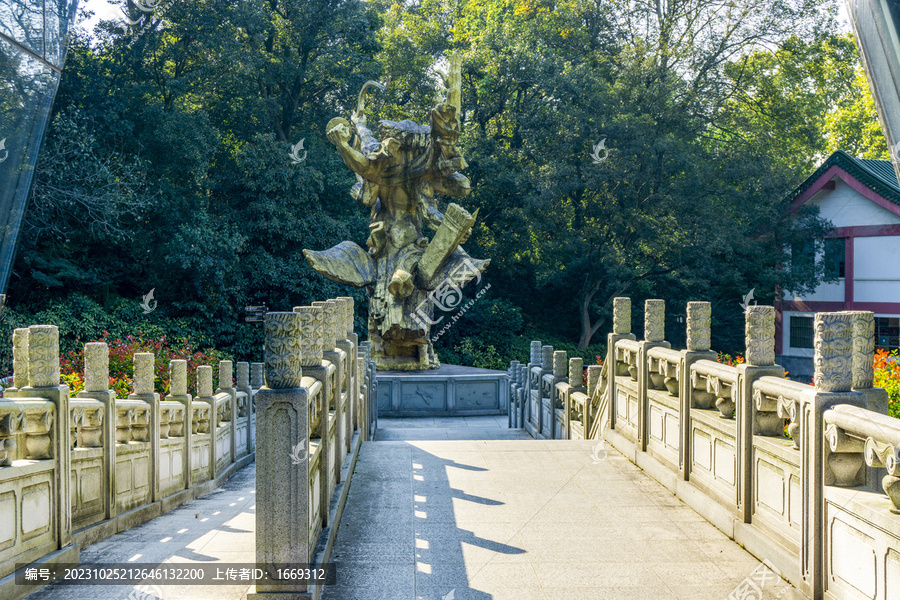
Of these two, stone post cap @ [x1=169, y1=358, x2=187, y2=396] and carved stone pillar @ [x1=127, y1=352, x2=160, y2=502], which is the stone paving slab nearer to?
carved stone pillar @ [x1=127, y1=352, x2=160, y2=502]

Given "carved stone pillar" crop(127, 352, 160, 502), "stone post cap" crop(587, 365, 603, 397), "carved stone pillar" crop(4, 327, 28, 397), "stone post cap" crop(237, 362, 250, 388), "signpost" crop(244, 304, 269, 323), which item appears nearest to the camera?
"carved stone pillar" crop(4, 327, 28, 397)

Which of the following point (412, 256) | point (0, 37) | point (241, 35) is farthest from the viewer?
point (241, 35)

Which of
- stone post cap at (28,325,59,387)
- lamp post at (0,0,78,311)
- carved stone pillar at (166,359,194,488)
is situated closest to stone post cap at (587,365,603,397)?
carved stone pillar at (166,359,194,488)

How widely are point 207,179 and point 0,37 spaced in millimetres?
18541

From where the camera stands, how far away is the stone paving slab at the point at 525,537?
4184mm

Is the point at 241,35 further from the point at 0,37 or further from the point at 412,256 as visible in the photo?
the point at 0,37

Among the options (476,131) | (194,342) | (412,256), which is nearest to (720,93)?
(476,131)

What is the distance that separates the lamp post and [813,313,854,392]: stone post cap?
373cm

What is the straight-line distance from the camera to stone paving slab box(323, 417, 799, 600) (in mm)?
4184

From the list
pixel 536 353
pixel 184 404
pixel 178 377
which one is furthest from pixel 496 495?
pixel 536 353

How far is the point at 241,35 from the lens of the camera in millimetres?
20234

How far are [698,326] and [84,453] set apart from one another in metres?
4.79

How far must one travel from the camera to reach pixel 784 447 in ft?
13.8

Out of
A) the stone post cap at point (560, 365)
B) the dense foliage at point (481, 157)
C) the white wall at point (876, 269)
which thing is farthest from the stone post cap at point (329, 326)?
the white wall at point (876, 269)
